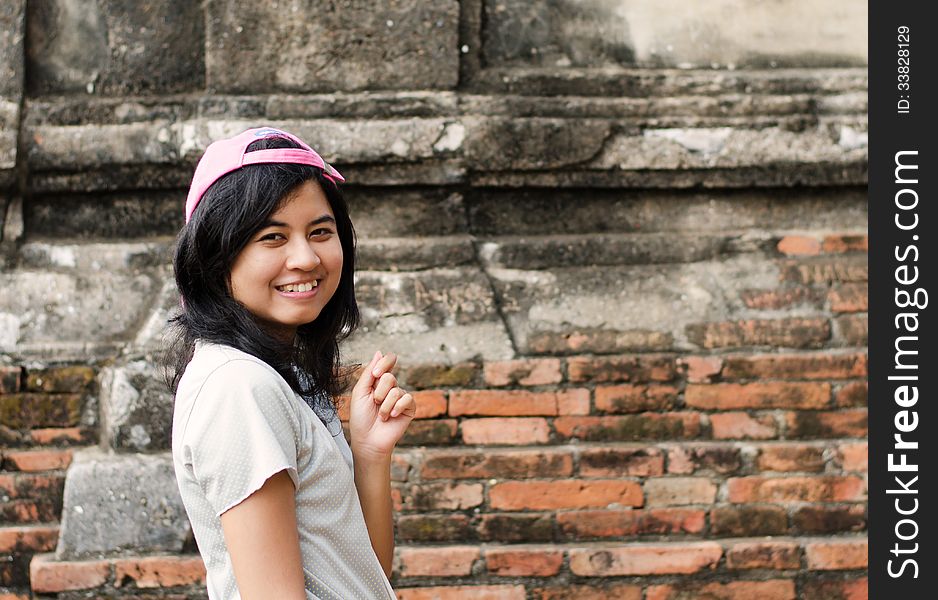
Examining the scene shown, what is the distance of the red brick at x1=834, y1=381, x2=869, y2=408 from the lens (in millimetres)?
3174

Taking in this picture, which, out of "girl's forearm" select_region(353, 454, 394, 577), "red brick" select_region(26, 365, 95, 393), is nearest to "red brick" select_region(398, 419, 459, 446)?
"red brick" select_region(26, 365, 95, 393)

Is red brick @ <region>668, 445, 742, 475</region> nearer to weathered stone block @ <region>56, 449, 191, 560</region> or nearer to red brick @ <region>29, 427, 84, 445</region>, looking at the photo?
weathered stone block @ <region>56, 449, 191, 560</region>

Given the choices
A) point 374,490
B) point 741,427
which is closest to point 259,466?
point 374,490

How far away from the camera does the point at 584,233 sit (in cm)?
340

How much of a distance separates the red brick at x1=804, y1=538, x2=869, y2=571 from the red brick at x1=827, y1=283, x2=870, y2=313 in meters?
0.73

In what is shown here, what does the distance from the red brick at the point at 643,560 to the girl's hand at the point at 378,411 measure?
4.05ft

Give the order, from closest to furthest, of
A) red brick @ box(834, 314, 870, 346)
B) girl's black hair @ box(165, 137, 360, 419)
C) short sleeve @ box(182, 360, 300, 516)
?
1. short sleeve @ box(182, 360, 300, 516)
2. girl's black hair @ box(165, 137, 360, 419)
3. red brick @ box(834, 314, 870, 346)

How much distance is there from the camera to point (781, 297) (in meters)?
3.29

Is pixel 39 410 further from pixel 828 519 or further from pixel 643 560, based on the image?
pixel 828 519

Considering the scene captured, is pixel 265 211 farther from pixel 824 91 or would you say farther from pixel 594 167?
pixel 824 91

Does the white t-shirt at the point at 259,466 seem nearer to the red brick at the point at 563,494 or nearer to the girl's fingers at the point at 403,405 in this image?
the girl's fingers at the point at 403,405

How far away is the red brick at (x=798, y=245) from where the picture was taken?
3389 millimetres
